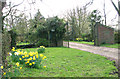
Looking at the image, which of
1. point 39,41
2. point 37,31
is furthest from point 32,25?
point 39,41

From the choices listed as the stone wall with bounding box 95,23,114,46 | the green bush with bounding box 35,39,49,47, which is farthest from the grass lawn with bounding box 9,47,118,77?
the stone wall with bounding box 95,23,114,46

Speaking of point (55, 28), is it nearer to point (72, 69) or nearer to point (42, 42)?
point (42, 42)

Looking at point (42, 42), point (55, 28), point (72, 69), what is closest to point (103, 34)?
point (55, 28)

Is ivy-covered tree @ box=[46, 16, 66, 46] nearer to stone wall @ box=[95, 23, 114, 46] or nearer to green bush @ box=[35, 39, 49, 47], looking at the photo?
green bush @ box=[35, 39, 49, 47]

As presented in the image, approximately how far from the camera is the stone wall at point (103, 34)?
606 inches

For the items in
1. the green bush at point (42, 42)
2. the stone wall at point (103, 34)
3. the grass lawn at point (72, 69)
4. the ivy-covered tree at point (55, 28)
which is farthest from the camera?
the stone wall at point (103, 34)

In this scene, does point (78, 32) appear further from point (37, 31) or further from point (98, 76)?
point (98, 76)

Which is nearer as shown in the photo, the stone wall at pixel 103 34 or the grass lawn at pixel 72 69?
the grass lawn at pixel 72 69

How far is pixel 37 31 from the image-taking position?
46.2 ft

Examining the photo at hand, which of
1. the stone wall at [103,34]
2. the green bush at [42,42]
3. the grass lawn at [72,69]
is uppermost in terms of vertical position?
the stone wall at [103,34]

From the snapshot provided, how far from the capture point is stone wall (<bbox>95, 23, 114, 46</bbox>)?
15.4 meters

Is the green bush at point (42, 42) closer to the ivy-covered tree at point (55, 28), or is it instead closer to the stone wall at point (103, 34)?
the ivy-covered tree at point (55, 28)

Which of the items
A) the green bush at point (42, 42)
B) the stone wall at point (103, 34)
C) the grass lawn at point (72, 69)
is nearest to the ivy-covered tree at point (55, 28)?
the green bush at point (42, 42)

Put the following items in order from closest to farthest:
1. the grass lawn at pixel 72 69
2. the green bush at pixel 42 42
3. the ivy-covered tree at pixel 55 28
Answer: the grass lawn at pixel 72 69 < the green bush at pixel 42 42 < the ivy-covered tree at pixel 55 28
